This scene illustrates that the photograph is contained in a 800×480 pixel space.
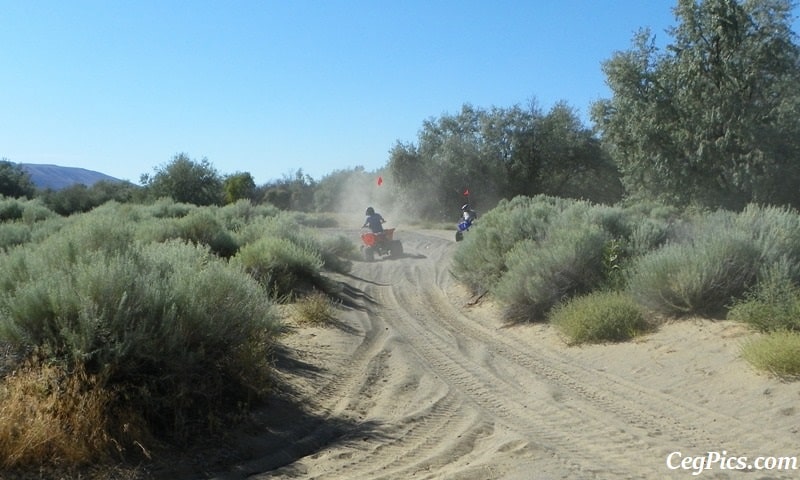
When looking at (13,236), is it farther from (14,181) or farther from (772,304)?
(14,181)

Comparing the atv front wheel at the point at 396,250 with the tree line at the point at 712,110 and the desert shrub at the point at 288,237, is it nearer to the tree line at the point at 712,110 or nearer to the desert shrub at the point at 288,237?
the desert shrub at the point at 288,237

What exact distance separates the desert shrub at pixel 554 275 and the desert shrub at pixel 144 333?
691 centimetres

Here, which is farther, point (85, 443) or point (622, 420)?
point (622, 420)

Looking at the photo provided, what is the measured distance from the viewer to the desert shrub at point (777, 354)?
7.84 meters

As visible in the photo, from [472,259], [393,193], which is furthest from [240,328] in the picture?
[393,193]

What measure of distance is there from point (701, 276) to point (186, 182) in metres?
41.9

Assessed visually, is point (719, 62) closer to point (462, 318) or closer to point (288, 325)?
point (462, 318)

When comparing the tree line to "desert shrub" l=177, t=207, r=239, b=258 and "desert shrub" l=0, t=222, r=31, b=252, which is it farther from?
"desert shrub" l=0, t=222, r=31, b=252

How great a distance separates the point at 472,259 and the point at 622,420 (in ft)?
34.0

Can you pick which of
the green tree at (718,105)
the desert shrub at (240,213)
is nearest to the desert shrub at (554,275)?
the desert shrub at (240,213)

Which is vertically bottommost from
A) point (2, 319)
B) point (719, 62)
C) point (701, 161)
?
point (2, 319)

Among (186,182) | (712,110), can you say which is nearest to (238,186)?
(186,182)

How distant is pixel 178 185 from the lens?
47750mm

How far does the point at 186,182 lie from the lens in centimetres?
4834
